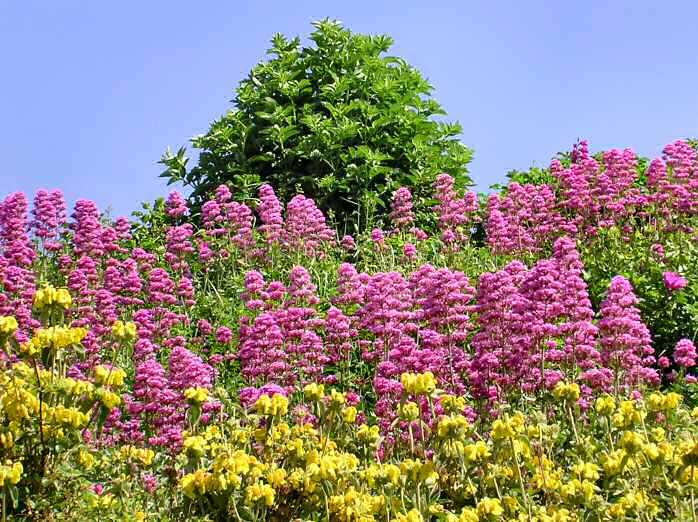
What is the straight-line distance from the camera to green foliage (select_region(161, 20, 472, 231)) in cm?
1309

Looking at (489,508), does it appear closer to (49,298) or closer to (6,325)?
(49,298)

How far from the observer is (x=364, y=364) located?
8.19 metres

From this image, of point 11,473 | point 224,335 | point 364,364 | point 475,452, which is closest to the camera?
point 11,473

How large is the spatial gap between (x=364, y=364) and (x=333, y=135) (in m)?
5.54

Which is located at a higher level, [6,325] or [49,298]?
[49,298]

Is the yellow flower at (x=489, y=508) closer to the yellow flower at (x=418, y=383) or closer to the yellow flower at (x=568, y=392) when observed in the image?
the yellow flower at (x=418, y=383)

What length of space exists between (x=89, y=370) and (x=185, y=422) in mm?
1602

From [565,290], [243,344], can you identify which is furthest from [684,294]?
[243,344]

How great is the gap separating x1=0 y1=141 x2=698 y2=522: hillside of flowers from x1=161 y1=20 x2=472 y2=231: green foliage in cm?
70

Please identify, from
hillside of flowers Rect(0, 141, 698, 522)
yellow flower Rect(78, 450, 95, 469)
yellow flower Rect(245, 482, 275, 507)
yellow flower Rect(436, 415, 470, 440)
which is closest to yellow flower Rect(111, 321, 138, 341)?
hillside of flowers Rect(0, 141, 698, 522)

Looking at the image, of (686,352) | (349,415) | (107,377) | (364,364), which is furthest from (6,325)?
(686,352)

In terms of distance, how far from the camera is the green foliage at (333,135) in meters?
13.1

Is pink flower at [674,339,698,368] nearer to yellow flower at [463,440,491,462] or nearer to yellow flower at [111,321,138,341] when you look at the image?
yellow flower at [463,440,491,462]

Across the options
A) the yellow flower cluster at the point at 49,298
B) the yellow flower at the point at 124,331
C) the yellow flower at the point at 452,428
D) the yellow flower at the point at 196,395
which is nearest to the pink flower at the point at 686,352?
the yellow flower at the point at 452,428
